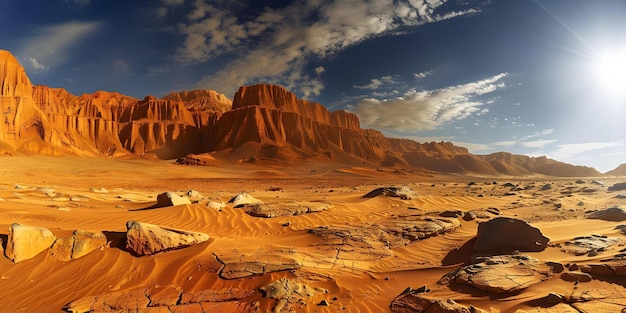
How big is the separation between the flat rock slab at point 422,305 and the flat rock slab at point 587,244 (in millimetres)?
3373

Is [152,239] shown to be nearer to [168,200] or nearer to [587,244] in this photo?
[168,200]

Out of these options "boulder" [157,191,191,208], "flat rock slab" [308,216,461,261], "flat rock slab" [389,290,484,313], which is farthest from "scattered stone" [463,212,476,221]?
"boulder" [157,191,191,208]

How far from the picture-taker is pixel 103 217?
8812mm

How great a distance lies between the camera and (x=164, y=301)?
14.8 feet

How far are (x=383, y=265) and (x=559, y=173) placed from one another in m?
134

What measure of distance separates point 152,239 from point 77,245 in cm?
135

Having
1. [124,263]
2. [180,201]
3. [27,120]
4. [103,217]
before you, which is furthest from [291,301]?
[27,120]

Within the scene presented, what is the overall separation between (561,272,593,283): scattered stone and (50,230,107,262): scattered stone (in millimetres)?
7806

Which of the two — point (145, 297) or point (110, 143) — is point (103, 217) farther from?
point (110, 143)

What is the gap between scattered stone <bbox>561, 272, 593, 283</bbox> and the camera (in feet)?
13.2

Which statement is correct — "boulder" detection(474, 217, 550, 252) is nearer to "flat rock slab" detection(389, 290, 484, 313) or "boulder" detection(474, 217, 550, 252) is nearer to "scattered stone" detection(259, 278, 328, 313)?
"flat rock slab" detection(389, 290, 484, 313)

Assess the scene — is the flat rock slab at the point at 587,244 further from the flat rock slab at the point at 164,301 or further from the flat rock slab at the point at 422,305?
the flat rock slab at the point at 164,301

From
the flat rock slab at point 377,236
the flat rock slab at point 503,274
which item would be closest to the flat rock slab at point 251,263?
the flat rock slab at point 377,236

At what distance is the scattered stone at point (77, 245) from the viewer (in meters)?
5.73
